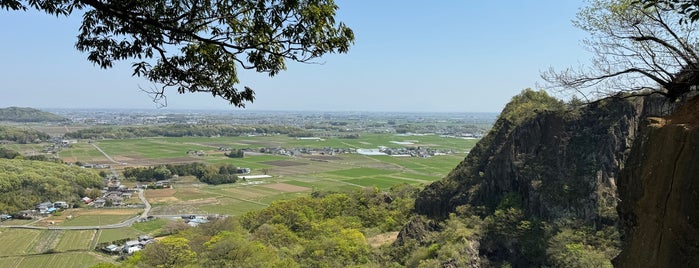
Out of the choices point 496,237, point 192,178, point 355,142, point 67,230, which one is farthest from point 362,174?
point 355,142

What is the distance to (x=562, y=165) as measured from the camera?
112 feet

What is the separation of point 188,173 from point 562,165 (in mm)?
72337

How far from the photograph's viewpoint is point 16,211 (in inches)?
2281

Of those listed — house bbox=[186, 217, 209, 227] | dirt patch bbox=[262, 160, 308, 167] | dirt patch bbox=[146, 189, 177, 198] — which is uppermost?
house bbox=[186, 217, 209, 227]

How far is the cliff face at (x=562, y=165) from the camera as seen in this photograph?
31281 millimetres

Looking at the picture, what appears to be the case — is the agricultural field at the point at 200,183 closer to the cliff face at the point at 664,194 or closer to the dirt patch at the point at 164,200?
the dirt patch at the point at 164,200

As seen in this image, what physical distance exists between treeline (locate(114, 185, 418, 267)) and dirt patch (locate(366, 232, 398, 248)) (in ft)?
2.61

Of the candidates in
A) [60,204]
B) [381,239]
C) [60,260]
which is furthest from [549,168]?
[60,204]

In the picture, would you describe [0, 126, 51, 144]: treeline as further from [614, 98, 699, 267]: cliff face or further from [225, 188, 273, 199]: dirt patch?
[614, 98, 699, 267]: cliff face

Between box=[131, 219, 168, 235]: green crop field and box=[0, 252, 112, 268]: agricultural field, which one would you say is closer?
box=[0, 252, 112, 268]: agricultural field

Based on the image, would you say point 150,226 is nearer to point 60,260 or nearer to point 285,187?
point 60,260

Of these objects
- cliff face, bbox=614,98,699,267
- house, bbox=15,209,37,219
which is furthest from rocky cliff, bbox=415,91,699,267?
house, bbox=15,209,37,219

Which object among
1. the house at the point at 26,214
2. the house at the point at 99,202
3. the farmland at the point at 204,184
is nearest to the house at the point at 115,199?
the house at the point at 99,202

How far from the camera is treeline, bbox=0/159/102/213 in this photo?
61.0m
